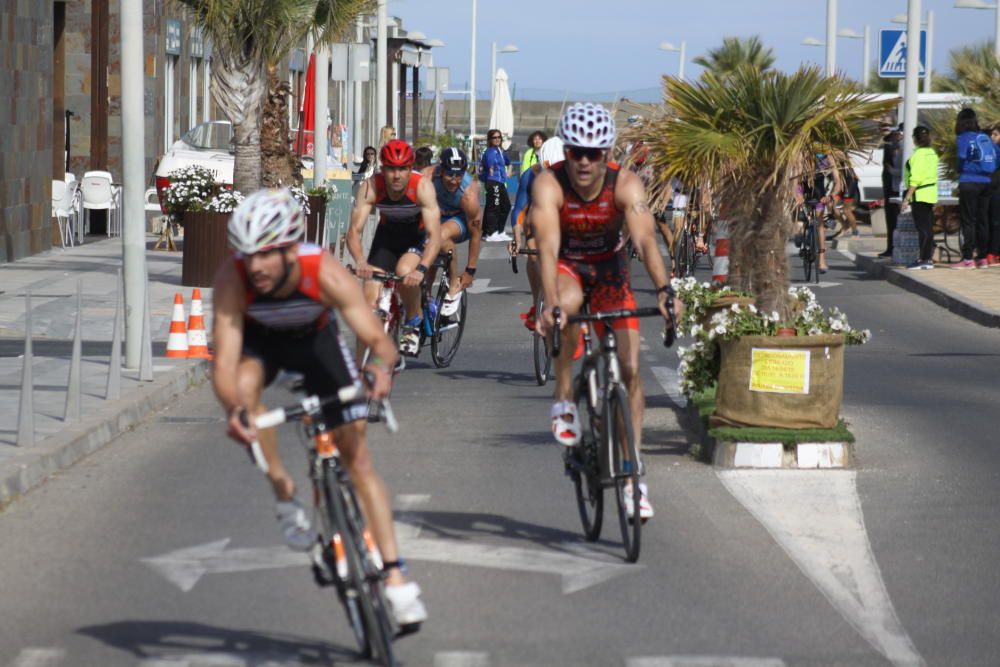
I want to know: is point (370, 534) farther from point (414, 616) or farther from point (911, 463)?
point (911, 463)

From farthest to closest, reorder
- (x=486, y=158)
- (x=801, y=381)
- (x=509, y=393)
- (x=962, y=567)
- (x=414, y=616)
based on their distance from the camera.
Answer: (x=486, y=158), (x=509, y=393), (x=801, y=381), (x=962, y=567), (x=414, y=616)

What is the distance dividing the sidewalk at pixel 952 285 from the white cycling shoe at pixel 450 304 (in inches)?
272

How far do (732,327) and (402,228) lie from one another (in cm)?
330

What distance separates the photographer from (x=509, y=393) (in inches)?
535

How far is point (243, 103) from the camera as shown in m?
24.3

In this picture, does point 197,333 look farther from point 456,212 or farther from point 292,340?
point 292,340

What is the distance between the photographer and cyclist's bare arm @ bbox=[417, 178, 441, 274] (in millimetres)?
12273

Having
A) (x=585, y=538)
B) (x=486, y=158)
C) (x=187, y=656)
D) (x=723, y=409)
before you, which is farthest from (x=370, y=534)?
(x=486, y=158)

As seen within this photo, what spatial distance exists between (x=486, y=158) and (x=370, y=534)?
25544mm

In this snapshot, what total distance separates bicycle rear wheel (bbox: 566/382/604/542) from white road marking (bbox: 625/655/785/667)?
1.69 m

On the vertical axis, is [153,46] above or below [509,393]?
above

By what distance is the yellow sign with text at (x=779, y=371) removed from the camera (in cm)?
1024

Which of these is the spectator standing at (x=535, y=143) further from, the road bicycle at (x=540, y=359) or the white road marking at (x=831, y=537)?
the white road marking at (x=831, y=537)

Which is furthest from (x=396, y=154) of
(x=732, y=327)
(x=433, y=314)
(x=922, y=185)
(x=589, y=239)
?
(x=922, y=185)
